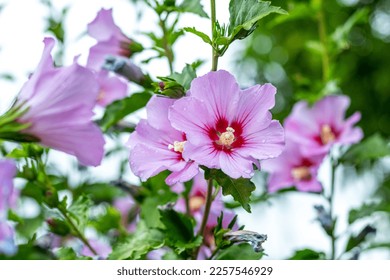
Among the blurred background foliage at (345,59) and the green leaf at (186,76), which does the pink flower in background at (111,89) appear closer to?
the green leaf at (186,76)

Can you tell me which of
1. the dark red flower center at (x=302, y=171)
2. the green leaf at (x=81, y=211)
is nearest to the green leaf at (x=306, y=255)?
the green leaf at (x=81, y=211)

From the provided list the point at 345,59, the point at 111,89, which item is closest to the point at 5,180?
the point at 111,89

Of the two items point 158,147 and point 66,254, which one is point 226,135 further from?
point 66,254

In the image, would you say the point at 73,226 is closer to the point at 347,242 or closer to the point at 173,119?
the point at 173,119

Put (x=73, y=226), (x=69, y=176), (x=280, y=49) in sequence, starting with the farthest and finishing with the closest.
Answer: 1. (x=280, y=49)
2. (x=69, y=176)
3. (x=73, y=226)
